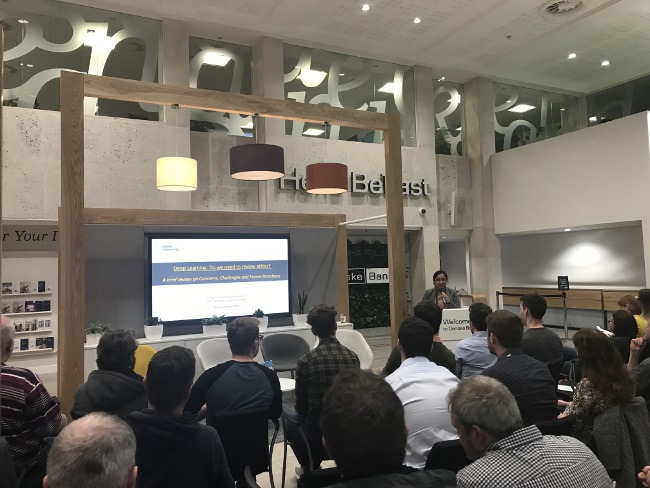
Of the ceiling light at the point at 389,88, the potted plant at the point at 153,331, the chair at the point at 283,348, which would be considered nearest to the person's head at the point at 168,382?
the chair at the point at 283,348

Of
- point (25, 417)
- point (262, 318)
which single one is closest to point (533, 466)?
point (25, 417)

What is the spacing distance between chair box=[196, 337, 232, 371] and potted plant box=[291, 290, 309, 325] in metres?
2.01

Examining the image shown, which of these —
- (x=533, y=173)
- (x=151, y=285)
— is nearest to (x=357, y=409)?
(x=151, y=285)

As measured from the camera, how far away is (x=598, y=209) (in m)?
8.95

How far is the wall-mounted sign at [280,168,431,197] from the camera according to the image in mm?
8938

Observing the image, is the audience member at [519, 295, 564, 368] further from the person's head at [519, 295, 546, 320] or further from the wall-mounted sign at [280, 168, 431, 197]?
the wall-mounted sign at [280, 168, 431, 197]

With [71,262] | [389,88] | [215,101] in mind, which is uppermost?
[389,88]

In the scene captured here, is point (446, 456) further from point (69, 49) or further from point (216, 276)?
point (69, 49)

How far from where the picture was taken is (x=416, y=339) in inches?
106

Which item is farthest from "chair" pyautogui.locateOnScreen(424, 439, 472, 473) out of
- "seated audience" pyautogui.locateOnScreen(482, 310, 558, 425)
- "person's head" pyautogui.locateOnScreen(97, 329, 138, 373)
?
"person's head" pyautogui.locateOnScreen(97, 329, 138, 373)

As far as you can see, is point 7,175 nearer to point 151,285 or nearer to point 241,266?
point 151,285

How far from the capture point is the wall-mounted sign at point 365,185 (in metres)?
8.94

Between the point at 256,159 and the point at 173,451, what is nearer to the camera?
the point at 173,451

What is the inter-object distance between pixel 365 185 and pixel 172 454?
8.10m
